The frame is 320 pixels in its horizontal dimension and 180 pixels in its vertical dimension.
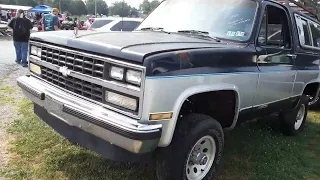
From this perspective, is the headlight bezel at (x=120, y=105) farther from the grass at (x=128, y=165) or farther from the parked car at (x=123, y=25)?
the parked car at (x=123, y=25)

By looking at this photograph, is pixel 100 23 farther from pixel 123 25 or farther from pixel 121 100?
pixel 121 100

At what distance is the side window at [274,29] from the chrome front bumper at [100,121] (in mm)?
2022

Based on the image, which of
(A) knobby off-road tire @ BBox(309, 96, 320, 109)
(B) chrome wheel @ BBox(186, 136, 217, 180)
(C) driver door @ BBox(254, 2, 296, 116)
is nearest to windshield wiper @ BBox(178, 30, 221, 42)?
(C) driver door @ BBox(254, 2, 296, 116)

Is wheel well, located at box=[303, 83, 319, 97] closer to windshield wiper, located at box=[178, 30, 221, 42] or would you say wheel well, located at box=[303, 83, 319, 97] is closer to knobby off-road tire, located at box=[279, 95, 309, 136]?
knobby off-road tire, located at box=[279, 95, 309, 136]

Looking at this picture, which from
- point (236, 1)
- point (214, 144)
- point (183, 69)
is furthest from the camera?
point (236, 1)

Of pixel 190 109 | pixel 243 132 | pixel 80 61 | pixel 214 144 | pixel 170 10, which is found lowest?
pixel 243 132

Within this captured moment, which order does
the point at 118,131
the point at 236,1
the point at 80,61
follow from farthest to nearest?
the point at 236,1 → the point at 80,61 → the point at 118,131

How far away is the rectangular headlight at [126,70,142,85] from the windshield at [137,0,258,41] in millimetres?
1505

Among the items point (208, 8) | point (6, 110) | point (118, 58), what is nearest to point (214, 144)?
point (118, 58)

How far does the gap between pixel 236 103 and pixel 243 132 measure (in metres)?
1.93

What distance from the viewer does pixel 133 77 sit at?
272 centimetres

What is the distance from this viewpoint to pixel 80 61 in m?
3.11

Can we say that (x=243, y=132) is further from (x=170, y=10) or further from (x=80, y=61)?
(x=80, y=61)

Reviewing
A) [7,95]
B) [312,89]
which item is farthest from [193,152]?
[7,95]
